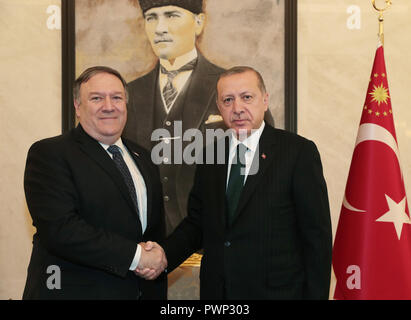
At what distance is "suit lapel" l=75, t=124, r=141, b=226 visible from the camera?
246cm

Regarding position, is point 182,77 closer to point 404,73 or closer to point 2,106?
point 2,106

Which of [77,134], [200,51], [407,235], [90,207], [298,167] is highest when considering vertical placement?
[200,51]

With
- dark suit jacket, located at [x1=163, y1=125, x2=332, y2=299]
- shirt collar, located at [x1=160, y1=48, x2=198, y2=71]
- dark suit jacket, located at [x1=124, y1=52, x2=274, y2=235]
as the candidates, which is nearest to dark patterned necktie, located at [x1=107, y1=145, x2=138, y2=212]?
dark suit jacket, located at [x1=163, y1=125, x2=332, y2=299]

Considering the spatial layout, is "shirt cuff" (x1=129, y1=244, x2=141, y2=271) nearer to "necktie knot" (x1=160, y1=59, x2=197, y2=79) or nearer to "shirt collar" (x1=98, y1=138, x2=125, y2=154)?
"shirt collar" (x1=98, y1=138, x2=125, y2=154)

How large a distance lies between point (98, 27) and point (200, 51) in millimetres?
777

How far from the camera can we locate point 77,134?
8.43 ft

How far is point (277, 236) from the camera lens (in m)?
2.45

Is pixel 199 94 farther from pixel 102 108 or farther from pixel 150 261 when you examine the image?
pixel 150 261

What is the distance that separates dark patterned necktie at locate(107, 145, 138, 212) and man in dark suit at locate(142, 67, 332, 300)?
0.96 feet

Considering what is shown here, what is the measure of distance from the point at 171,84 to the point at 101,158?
1.27m

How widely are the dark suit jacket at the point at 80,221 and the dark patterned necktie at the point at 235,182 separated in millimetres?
484

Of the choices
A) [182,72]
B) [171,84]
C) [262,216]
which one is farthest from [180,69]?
[262,216]
